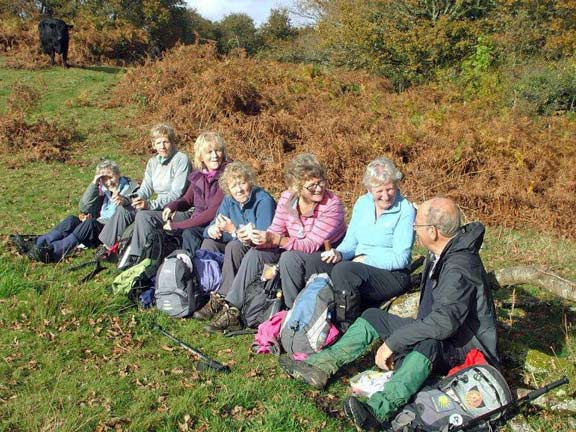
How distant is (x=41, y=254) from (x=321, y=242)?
2.96 meters

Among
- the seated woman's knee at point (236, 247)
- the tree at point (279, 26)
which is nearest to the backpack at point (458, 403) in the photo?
the seated woman's knee at point (236, 247)

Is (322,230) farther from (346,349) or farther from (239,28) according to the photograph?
(239,28)

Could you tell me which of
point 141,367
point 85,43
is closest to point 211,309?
point 141,367

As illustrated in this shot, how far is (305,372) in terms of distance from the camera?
3.73 metres

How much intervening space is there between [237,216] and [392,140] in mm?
5946

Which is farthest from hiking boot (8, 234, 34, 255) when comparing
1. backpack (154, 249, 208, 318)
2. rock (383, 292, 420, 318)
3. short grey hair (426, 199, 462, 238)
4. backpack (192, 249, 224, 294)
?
short grey hair (426, 199, 462, 238)

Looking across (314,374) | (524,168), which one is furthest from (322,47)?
(314,374)

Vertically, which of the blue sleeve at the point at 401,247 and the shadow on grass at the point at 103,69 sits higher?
the shadow on grass at the point at 103,69

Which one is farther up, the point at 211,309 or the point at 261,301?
the point at 261,301

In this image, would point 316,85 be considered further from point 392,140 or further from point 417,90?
point 392,140

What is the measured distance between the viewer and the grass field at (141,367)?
3.29 metres

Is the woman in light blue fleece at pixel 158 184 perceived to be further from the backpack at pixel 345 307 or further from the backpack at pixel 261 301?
the backpack at pixel 345 307

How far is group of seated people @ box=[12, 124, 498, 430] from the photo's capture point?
340cm

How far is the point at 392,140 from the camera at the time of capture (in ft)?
34.2
